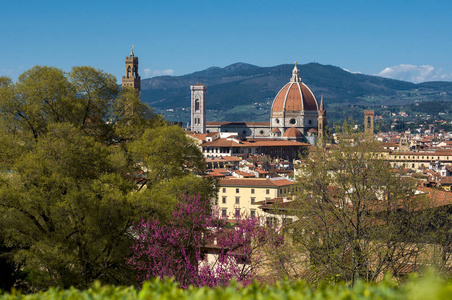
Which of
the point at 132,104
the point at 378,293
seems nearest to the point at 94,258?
the point at 132,104

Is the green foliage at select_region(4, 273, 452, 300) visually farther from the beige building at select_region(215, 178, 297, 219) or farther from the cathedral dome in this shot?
the cathedral dome

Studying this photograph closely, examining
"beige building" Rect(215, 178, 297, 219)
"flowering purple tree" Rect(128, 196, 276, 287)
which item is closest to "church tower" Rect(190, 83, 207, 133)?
"beige building" Rect(215, 178, 297, 219)

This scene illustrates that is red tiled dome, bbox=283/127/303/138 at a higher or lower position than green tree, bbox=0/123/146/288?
higher

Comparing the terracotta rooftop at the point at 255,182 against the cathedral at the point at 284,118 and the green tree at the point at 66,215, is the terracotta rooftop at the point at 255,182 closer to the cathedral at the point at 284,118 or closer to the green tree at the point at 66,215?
the green tree at the point at 66,215

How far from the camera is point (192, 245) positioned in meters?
20.9

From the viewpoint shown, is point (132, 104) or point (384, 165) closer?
point (384, 165)

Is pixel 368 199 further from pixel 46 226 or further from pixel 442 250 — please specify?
pixel 46 226

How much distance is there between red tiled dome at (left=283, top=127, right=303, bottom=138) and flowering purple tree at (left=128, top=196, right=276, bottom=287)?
126m

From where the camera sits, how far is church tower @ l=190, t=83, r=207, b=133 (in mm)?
165750

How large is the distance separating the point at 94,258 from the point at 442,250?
1072 cm

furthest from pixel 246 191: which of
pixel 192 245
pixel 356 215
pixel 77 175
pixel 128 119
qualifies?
pixel 356 215

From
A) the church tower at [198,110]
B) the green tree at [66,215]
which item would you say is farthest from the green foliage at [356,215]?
the church tower at [198,110]

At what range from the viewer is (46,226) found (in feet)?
67.1

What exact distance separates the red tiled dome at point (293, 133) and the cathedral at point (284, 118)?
358 centimetres
